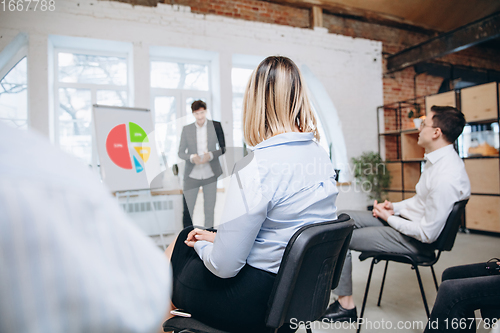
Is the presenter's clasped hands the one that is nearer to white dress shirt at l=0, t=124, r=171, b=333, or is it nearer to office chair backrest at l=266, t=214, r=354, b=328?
office chair backrest at l=266, t=214, r=354, b=328

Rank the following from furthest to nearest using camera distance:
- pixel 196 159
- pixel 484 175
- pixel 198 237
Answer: pixel 484 175, pixel 196 159, pixel 198 237

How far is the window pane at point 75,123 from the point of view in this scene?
4.08 metres

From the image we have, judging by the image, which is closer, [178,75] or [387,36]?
[178,75]

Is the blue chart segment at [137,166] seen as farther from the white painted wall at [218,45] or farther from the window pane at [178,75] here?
the window pane at [178,75]

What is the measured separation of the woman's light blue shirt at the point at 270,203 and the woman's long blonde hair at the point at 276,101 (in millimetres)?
101

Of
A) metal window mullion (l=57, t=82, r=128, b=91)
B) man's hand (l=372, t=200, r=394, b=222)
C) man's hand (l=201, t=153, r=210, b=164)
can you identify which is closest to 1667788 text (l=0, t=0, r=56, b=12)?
metal window mullion (l=57, t=82, r=128, b=91)

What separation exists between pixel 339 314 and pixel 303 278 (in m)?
1.05

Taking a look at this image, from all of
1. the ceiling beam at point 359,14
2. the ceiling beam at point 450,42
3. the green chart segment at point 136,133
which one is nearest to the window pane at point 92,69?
the green chart segment at point 136,133

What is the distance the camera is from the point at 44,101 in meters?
3.68

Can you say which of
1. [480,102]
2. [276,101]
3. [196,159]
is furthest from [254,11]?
[276,101]

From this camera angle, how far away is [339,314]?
1.73m

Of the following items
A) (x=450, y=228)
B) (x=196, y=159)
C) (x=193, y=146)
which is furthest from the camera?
(x=193, y=146)

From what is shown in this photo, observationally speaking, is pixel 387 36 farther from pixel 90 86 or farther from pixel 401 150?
pixel 90 86

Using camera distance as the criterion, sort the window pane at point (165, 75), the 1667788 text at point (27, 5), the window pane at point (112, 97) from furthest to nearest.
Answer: the window pane at point (165, 75) < the window pane at point (112, 97) < the 1667788 text at point (27, 5)
